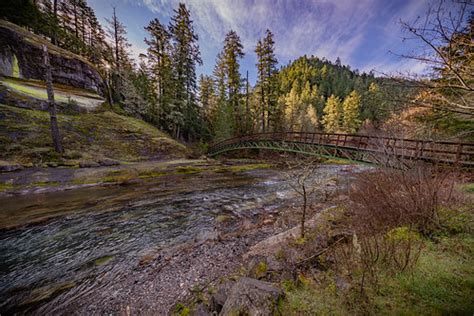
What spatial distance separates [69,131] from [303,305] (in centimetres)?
2018

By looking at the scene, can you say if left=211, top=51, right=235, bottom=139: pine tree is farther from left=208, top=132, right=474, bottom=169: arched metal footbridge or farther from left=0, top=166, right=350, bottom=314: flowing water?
left=0, top=166, right=350, bottom=314: flowing water

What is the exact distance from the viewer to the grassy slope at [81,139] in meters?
11.5

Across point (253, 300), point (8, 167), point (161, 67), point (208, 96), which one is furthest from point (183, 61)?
point (253, 300)

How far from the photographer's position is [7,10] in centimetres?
1947

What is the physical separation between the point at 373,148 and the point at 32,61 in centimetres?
3094

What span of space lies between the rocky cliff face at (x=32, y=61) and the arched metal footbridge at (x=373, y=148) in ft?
61.0

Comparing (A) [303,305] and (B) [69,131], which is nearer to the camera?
(A) [303,305]

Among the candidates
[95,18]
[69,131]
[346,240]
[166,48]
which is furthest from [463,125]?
[95,18]

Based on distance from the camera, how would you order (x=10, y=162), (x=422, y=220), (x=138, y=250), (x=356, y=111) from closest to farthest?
(x=422, y=220)
(x=138, y=250)
(x=10, y=162)
(x=356, y=111)

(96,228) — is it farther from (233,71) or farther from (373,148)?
(233,71)

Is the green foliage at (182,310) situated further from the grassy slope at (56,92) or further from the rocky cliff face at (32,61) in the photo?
the rocky cliff face at (32,61)

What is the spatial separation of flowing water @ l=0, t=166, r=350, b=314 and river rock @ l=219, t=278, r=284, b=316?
320 cm

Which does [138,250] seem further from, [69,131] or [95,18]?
[95,18]

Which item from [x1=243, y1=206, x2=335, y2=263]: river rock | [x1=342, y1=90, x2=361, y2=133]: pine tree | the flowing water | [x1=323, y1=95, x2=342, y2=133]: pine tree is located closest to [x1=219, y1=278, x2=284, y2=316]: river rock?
[x1=243, y1=206, x2=335, y2=263]: river rock
